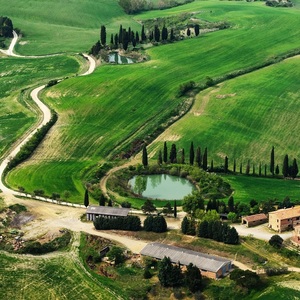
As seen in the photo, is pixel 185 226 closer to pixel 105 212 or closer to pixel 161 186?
pixel 105 212

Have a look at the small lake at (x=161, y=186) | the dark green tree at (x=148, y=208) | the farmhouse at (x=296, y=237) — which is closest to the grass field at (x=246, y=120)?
the small lake at (x=161, y=186)

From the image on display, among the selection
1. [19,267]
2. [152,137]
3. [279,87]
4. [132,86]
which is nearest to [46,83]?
[132,86]

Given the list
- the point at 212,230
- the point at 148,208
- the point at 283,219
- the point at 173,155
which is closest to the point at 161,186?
the point at 173,155

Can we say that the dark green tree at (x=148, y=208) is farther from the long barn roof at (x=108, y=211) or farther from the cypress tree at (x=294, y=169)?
the cypress tree at (x=294, y=169)

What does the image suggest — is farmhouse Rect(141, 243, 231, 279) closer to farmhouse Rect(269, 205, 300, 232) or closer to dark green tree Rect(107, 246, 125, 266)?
dark green tree Rect(107, 246, 125, 266)

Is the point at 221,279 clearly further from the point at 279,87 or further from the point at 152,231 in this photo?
the point at 279,87

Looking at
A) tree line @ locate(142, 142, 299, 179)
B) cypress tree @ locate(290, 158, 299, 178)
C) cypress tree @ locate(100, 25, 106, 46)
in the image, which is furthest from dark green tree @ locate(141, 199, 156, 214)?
cypress tree @ locate(100, 25, 106, 46)
